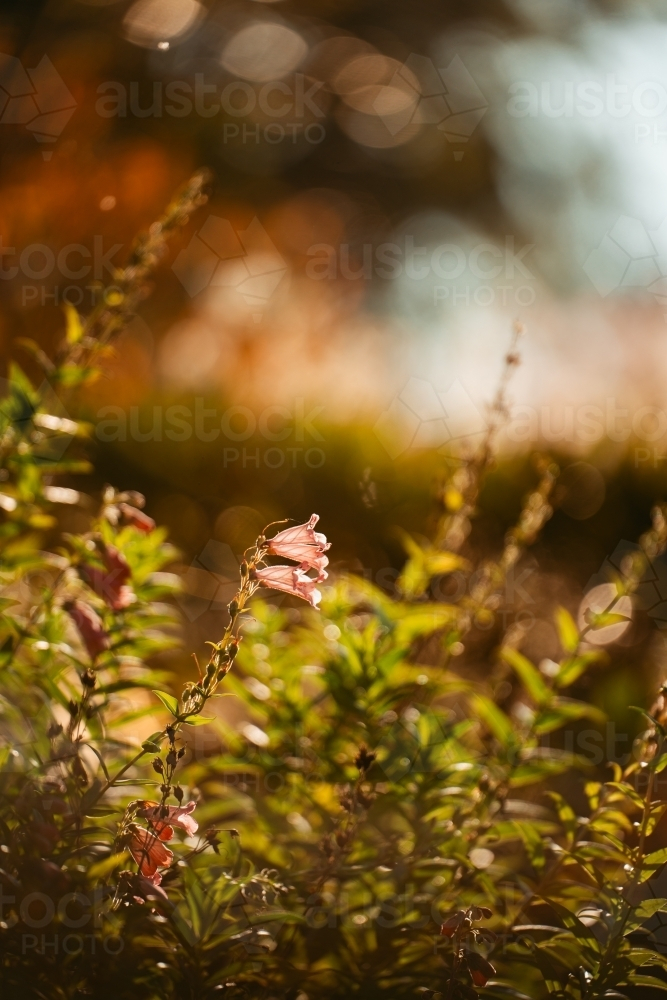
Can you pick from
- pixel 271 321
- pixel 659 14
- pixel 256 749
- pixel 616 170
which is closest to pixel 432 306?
pixel 271 321

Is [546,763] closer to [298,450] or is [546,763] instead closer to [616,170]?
[298,450]

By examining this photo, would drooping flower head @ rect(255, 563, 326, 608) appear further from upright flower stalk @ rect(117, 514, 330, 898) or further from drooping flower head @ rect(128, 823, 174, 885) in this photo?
drooping flower head @ rect(128, 823, 174, 885)

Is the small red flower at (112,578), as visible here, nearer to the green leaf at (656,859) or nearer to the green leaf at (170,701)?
the green leaf at (170,701)

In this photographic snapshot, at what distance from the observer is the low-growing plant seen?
74 centimetres

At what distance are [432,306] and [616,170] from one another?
5.14ft

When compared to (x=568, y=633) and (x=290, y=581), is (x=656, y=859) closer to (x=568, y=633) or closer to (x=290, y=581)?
(x=568, y=633)

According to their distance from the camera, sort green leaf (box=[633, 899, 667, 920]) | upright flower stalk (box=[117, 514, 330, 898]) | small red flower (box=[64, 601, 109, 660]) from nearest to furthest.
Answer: upright flower stalk (box=[117, 514, 330, 898])
green leaf (box=[633, 899, 667, 920])
small red flower (box=[64, 601, 109, 660])

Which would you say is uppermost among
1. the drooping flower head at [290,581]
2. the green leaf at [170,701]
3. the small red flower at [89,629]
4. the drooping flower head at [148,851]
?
the drooping flower head at [290,581]

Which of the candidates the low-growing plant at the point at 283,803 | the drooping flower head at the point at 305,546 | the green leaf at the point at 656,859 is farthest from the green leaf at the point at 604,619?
the drooping flower head at the point at 305,546

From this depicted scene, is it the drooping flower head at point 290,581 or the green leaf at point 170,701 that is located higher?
the drooping flower head at point 290,581

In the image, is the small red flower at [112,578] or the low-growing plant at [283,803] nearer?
the low-growing plant at [283,803]

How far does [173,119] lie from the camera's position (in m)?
4.27

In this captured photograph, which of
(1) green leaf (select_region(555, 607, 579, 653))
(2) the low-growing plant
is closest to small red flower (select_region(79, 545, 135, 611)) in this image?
(2) the low-growing plant

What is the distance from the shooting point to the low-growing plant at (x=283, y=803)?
743 millimetres
